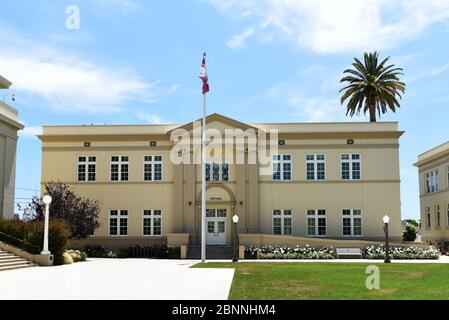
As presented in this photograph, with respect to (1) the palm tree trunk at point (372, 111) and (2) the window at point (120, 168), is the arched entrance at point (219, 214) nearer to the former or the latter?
(2) the window at point (120, 168)

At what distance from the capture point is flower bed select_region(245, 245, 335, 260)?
121 feet

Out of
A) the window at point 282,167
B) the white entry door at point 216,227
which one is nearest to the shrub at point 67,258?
the white entry door at point 216,227

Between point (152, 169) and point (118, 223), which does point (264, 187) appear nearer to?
point (152, 169)

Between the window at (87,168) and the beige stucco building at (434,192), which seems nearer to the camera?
the window at (87,168)

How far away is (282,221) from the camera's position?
1635 inches

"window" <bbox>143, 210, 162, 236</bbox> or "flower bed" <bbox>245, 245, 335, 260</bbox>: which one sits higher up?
"window" <bbox>143, 210, 162, 236</bbox>

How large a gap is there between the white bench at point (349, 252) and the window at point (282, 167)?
268 inches

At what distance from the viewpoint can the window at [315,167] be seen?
4181cm

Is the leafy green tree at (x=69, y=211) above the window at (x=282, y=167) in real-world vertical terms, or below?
below

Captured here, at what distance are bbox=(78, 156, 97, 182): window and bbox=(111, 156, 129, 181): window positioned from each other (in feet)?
4.80

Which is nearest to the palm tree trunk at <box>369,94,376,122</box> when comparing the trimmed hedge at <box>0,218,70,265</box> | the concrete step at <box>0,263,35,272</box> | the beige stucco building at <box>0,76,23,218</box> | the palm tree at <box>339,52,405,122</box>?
the palm tree at <box>339,52,405,122</box>

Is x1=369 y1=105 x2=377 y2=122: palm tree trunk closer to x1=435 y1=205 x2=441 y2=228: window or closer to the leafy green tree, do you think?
x1=435 y1=205 x2=441 y2=228: window

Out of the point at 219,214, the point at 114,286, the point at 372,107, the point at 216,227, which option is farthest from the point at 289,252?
the point at 114,286
